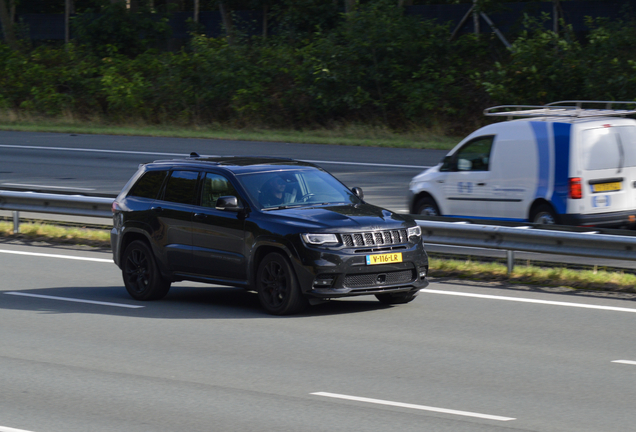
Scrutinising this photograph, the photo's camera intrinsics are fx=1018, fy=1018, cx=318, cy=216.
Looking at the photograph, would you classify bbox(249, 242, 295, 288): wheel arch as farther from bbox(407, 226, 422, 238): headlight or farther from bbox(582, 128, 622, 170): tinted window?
bbox(582, 128, 622, 170): tinted window

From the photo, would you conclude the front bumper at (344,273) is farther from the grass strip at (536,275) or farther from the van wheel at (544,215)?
the van wheel at (544,215)

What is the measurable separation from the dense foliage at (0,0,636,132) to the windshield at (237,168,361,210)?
2190 centimetres

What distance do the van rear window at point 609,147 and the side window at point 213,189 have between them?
550 centimetres

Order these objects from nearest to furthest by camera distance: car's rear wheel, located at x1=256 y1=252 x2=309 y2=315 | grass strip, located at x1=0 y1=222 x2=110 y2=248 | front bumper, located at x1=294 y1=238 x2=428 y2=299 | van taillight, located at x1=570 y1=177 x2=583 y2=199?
front bumper, located at x1=294 y1=238 x2=428 y2=299
car's rear wheel, located at x1=256 y1=252 x2=309 y2=315
van taillight, located at x1=570 y1=177 x2=583 y2=199
grass strip, located at x1=0 y1=222 x2=110 y2=248

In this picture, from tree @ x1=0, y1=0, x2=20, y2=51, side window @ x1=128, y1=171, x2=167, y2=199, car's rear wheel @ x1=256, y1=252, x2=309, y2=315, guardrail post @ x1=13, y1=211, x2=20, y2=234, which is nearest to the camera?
car's rear wheel @ x1=256, y1=252, x2=309, y2=315

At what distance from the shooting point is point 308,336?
933cm

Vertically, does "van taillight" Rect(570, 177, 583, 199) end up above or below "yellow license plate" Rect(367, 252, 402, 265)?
above

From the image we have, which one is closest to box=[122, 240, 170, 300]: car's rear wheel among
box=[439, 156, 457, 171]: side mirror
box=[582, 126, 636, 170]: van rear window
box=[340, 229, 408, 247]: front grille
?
box=[340, 229, 408, 247]: front grille

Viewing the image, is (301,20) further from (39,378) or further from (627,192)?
(39,378)

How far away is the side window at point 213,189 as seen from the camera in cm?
1091

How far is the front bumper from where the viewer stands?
32.3 ft

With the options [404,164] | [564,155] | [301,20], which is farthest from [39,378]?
[301,20]

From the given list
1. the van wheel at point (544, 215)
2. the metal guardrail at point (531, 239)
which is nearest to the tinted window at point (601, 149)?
the van wheel at point (544, 215)

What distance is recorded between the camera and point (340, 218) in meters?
10.2
